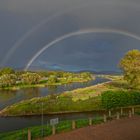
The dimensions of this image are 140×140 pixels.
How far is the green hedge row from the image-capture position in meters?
66.1

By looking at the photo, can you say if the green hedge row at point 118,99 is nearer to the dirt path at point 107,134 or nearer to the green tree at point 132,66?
the green tree at point 132,66

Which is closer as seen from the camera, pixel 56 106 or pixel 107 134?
pixel 107 134

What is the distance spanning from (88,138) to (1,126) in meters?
42.4

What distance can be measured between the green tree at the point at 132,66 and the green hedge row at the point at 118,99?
2329cm

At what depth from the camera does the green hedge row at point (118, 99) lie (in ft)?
217

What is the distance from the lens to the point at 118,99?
6669cm

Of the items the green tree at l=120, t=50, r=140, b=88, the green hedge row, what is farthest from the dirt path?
the green tree at l=120, t=50, r=140, b=88

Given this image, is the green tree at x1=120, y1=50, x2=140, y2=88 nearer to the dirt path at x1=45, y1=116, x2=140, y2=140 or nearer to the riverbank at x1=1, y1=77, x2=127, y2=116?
the riverbank at x1=1, y1=77, x2=127, y2=116

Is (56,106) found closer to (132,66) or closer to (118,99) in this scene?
(118,99)

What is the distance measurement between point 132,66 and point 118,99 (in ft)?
87.0

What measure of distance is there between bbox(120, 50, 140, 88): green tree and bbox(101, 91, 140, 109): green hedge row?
23.3 m

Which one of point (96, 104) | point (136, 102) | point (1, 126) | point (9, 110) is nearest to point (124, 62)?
point (96, 104)

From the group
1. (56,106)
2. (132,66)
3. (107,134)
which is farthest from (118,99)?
(107,134)

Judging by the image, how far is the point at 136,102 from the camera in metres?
68.4
